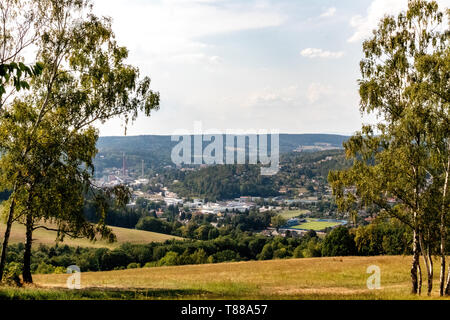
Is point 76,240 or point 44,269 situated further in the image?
point 76,240

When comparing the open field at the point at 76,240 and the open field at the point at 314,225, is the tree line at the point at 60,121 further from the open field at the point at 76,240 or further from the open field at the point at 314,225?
the open field at the point at 314,225

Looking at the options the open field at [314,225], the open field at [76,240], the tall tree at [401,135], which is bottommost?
the open field at [314,225]

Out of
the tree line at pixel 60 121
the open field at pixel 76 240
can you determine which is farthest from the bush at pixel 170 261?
the tree line at pixel 60 121

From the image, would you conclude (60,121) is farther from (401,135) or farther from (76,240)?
(76,240)

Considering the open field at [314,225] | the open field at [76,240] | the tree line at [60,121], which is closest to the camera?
the tree line at [60,121]

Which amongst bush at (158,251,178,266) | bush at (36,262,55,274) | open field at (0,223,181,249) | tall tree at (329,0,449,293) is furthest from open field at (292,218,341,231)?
tall tree at (329,0,449,293)

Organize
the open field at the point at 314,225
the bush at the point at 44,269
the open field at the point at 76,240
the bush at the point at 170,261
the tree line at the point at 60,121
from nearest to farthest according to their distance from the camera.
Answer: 1. the tree line at the point at 60,121
2. the bush at the point at 44,269
3. the bush at the point at 170,261
4. the open field at the point at 76,240
5. the open field at the point at 314,225

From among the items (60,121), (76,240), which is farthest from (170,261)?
(60,121)

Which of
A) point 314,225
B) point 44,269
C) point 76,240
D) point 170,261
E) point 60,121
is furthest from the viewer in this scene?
point 314,225

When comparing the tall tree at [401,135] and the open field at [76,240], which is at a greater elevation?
the tall tree at [401,135]
